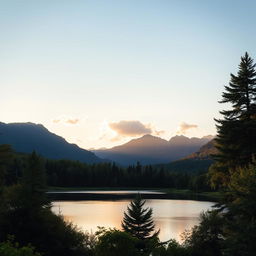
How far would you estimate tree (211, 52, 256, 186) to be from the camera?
40.7m

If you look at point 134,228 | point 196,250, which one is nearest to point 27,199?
point 134,228

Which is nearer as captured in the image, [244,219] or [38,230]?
[244,219]

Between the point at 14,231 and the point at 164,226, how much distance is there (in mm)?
39026

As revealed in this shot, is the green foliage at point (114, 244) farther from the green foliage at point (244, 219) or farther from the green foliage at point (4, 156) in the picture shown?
the green foliage at point (4, 156)

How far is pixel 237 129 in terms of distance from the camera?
41062 millimetres

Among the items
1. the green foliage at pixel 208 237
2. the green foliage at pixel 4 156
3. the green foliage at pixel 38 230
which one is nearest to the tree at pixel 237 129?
the green foliage at pixel 208 237

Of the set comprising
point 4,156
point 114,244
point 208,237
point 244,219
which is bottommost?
point 208,237

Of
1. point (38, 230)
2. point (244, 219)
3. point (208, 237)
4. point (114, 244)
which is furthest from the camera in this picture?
point (38, 230)

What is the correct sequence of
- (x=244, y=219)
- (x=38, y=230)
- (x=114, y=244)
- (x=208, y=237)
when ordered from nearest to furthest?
(x=114, y=244)
(x=244, y=219)
(x=208, y=237)
(x=38, y=230)

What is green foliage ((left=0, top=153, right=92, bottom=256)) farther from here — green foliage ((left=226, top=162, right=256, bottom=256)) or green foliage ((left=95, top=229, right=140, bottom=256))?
green foliage ((left=95, top=229, right=140, bottom=256))

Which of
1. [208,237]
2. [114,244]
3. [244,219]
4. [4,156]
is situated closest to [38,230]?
[4,156]

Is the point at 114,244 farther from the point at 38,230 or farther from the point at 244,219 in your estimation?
the point at 38,230

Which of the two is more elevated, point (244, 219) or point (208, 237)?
point (244, 219)

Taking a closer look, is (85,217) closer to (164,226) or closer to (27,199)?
(164,226)
